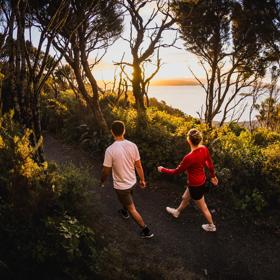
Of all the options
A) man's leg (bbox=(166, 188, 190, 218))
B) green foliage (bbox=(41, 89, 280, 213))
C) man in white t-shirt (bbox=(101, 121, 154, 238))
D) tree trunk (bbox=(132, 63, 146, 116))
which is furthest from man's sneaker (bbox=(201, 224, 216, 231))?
tree trunk (bbox=(132, 63, 146, 116))

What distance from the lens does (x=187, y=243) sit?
6605 mm

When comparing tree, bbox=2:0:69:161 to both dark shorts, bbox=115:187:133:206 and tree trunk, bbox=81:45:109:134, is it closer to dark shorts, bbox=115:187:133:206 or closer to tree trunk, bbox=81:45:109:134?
dark shorts, bbox=115:187:133:206

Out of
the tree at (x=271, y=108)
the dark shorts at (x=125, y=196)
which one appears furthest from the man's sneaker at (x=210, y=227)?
the tree at (x=271, y=108)

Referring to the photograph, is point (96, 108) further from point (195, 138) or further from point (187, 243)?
point (187, 243)

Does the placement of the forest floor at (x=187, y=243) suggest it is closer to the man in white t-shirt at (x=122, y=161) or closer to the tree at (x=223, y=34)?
the man in white t-shirt at (x=122, y=161)

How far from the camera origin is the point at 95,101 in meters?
12.0

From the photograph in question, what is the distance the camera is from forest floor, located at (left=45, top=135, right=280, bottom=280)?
576 cm

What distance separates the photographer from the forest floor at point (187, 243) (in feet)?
18.9

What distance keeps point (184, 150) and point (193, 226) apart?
297 cm

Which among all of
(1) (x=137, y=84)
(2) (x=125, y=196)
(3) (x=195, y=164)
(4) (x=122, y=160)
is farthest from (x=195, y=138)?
(1) (x=137, y=84)

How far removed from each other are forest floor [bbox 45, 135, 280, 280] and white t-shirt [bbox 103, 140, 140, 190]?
858 mm

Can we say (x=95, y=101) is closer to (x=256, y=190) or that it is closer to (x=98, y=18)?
(x=98, y=18)

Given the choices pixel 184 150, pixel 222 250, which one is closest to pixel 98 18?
pixel 184 150

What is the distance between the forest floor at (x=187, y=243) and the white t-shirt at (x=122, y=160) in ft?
2.81
